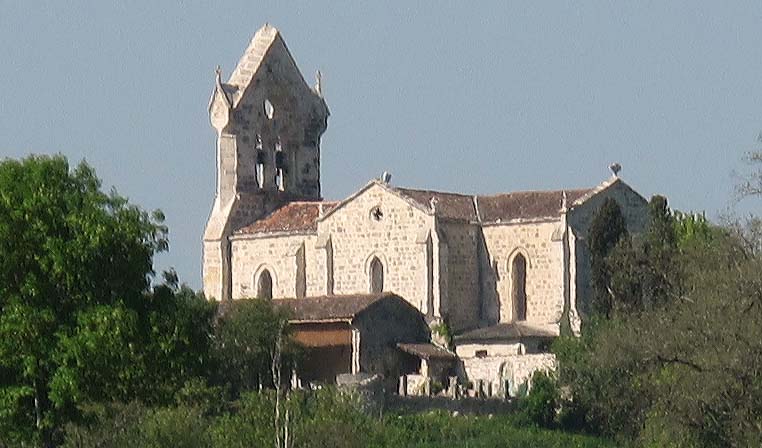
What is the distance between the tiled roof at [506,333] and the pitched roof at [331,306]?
8.68 feet

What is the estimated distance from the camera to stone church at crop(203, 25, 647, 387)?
83.1 m

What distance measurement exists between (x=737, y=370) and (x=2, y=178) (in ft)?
52.4

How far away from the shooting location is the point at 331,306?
82938mm

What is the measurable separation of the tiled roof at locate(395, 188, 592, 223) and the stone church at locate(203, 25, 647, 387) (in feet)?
0.20

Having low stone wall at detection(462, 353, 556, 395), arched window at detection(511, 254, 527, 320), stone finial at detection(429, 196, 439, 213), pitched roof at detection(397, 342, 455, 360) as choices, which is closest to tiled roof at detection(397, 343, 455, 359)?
pitched roof at detection(397, 342, 455, 360)

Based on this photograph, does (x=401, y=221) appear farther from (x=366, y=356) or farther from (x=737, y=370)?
(x=737, y=370)

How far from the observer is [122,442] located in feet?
179

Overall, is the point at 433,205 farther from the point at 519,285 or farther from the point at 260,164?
the point at 260,164

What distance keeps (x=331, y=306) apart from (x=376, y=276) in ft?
15.6

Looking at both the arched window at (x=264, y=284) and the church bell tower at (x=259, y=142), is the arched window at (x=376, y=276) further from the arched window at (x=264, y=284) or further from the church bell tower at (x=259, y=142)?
the church bell tower at (x=259, y=142)

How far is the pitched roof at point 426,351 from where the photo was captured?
8262cm

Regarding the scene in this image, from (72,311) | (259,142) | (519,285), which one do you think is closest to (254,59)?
(259,142)

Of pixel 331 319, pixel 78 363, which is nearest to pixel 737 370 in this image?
pixel 78 363

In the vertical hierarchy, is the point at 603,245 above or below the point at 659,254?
above
